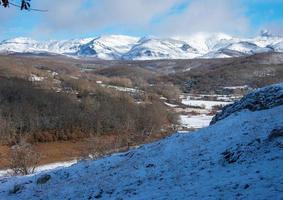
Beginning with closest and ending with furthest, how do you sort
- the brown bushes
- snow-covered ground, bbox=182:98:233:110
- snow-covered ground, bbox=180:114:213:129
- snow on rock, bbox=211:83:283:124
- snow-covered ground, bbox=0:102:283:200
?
snow-covered ground, bbox=0:102:283:200, snow on rock, bbox=211:83:283:124, the brown bushes, snow-covered ground, bbox=180:114:213:129, snow-covered ground, bbox=182:98:233:110

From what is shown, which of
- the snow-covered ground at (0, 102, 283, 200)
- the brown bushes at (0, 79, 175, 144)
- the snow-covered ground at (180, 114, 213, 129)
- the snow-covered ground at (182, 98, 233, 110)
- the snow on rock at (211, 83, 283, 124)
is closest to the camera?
the snow-covered ground at (0, 102, 283, 200)

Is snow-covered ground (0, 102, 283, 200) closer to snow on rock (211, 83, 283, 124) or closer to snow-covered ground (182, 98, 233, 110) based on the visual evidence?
snow on rock (211, 83, 283, 124)

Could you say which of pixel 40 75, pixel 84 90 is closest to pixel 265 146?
pixel 84 90

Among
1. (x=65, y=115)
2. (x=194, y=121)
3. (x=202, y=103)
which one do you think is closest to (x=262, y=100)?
(x=65, y=115)

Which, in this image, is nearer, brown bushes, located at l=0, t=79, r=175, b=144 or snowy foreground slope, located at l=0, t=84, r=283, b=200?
snowy foreground slope, located at l=0, t=84, r=283, b=200

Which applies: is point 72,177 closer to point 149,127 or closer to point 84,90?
point 149,127

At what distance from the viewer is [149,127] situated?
11100 centimetres

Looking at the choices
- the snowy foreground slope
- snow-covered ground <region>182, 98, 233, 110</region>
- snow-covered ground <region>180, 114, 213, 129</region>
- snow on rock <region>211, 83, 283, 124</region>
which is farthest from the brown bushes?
the snowy foreground slope

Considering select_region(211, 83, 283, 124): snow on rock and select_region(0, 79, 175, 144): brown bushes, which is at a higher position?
select_region(211, 83, 283, 124): snow on rock

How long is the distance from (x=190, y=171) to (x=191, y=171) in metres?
0.04

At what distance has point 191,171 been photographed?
18.0m

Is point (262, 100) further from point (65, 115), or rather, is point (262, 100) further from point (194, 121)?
point (194, 121)

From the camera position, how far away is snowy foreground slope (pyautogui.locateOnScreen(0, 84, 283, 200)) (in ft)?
50.1

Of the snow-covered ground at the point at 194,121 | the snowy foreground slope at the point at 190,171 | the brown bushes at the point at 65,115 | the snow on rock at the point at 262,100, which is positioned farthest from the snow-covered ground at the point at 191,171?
the snow-covered ground at the point at 194,121
